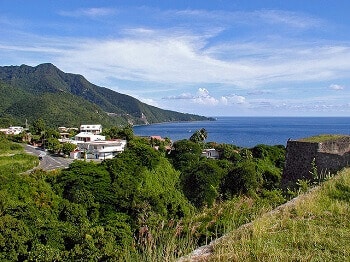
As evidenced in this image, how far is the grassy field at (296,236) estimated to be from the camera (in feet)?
11.7

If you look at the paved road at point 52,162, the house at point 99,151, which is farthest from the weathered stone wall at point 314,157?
the house at point 99,151

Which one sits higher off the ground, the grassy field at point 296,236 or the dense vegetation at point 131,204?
the grassy field at point 296,236

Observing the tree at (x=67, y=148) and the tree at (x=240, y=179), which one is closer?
the tree at (x=240, y=179)

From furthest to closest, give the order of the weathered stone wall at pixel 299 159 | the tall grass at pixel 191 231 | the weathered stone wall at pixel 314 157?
the weathered stone wall at pixel 299 159 < the weathered stone wall at pixel 314 157 < the tall grass at pixel 191 231

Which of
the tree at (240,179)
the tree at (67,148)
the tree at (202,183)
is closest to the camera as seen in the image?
the tree at (240,179)

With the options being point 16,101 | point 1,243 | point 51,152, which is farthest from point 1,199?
point 16,101

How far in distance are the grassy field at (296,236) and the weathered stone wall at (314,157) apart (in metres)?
5.76

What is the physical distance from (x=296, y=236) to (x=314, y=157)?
25.8 ft

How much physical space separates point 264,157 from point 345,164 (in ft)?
128

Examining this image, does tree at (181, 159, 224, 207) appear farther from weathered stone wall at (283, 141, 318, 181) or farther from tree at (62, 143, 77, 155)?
tree at (62, 143, 77, 155)

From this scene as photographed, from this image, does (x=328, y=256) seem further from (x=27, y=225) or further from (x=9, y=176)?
(x=9, y=176)

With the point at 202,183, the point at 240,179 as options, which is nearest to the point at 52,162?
the point at 202,183

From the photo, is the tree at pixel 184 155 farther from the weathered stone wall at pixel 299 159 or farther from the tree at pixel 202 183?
the weathered stone wall at pixel 299 159

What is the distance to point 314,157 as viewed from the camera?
447 inches
